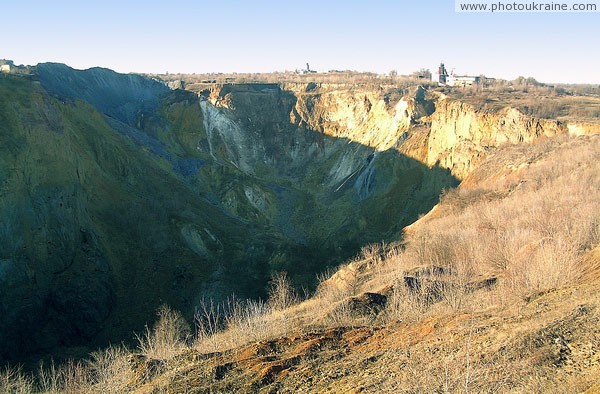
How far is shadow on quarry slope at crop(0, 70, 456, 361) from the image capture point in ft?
99.6

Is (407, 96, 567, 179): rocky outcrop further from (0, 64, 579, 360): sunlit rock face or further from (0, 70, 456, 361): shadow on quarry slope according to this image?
(0, 70, 456, 361): shadow on quarry slope

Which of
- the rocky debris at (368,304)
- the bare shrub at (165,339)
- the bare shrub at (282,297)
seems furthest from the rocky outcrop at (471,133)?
the bare shrub at (165,339)

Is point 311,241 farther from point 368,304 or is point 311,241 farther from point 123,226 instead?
point 368,304

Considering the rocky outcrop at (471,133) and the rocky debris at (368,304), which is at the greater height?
the rocky outcrop at (471,133)

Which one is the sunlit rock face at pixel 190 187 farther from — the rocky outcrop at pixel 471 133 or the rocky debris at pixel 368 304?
the rocky debris at pixel 368 304

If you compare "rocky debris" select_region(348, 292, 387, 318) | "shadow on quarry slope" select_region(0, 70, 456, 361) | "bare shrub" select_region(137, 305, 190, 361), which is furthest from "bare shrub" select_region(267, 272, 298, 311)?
"rocky debris" select_region(348, 292, 387, 318)

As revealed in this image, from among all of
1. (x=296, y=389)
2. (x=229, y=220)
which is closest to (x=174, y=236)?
(x=229, y=220)

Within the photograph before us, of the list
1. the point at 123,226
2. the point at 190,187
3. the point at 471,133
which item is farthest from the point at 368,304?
the point at 190,187

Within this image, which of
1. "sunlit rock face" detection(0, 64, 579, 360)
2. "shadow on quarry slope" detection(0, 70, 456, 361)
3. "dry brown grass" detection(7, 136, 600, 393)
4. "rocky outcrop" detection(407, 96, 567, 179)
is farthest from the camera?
"rocky outcrop" detection(407, 96, 567, 179)

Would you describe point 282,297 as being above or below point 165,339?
above

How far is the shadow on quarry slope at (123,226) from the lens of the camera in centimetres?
3034

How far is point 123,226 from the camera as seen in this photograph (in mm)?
38688

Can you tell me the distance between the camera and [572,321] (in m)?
12.3

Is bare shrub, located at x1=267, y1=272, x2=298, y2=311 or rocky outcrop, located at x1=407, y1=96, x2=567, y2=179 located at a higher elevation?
rocky outcrop, located at x1=407, y1=96, x2=567, y2=179
